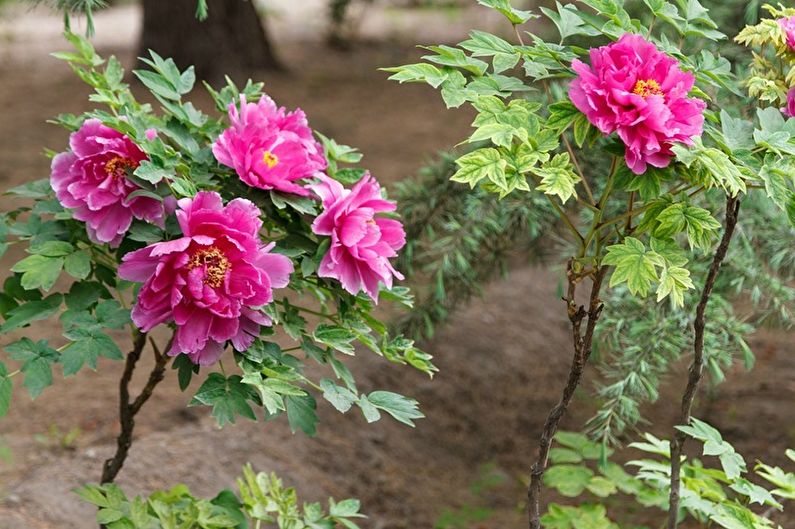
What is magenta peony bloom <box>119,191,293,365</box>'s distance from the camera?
1409 millimetres

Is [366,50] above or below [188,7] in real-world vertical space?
below

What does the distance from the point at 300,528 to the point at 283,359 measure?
16.5 inches

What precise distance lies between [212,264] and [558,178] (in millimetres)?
511

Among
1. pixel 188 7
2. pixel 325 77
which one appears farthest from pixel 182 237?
pixel 325 77

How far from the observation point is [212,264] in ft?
4.66

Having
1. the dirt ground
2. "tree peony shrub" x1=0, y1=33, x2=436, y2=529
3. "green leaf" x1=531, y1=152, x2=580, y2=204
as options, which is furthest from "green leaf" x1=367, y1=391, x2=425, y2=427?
the dirt ground

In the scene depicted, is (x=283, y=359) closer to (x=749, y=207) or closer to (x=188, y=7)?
(x=749, y=207)

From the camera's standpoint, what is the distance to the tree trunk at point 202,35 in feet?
17.4

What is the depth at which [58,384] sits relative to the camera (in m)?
2.87

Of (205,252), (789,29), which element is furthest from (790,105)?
(205,252)

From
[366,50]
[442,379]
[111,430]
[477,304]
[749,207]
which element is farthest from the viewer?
[366,50]

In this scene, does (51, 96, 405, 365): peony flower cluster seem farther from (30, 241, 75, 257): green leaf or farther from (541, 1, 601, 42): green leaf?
(541, 1, 601, 42): green leaf

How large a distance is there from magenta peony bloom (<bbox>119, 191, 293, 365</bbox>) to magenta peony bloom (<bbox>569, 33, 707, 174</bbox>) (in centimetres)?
52

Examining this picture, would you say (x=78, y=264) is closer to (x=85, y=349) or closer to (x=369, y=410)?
(x=85, y=349)
